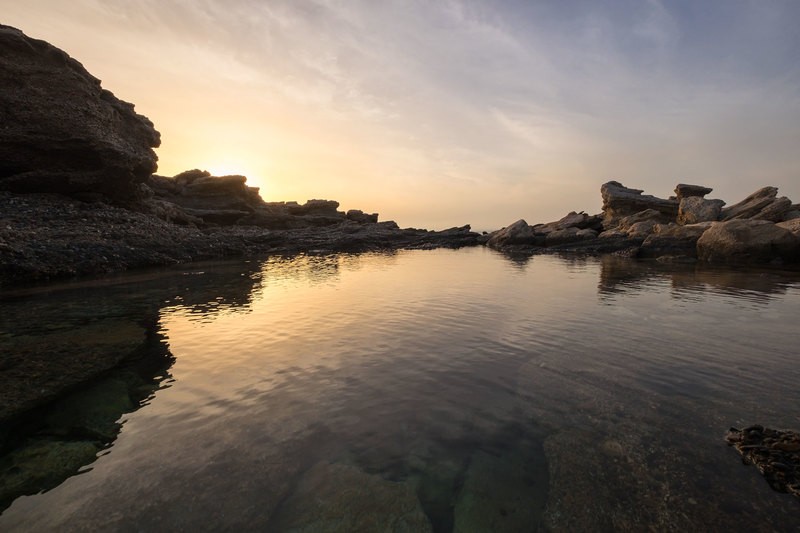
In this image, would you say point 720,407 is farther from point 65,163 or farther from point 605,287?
point 65,163

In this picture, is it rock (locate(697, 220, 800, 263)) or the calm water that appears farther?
rock (locate(697, 220, 800, 263))

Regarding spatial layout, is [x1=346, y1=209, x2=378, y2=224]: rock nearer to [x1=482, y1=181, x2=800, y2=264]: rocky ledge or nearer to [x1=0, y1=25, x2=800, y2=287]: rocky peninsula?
[x1=482, y1=181, x2=800, y2=264]: rocky ledge

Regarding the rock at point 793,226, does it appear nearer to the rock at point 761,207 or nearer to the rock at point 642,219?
the rock at point 761,207

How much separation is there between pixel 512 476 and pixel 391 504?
193 centimetres

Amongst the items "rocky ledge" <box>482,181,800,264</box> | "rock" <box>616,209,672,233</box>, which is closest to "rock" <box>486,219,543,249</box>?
"rocky ledge" <box>482,181,800,264</box>

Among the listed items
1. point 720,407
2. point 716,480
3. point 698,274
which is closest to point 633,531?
point 716,480

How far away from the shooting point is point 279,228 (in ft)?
234

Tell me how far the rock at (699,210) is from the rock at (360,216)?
6714 cm

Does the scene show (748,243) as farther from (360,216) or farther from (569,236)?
(360,216)

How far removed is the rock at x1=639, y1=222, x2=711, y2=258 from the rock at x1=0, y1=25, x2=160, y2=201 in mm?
56944

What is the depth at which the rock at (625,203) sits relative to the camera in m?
55.3

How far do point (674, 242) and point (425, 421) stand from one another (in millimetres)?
46073

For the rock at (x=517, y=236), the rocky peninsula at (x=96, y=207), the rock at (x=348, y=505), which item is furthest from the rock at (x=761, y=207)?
the rock at (x=348, y=505)

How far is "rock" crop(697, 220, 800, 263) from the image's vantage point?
106 ft
